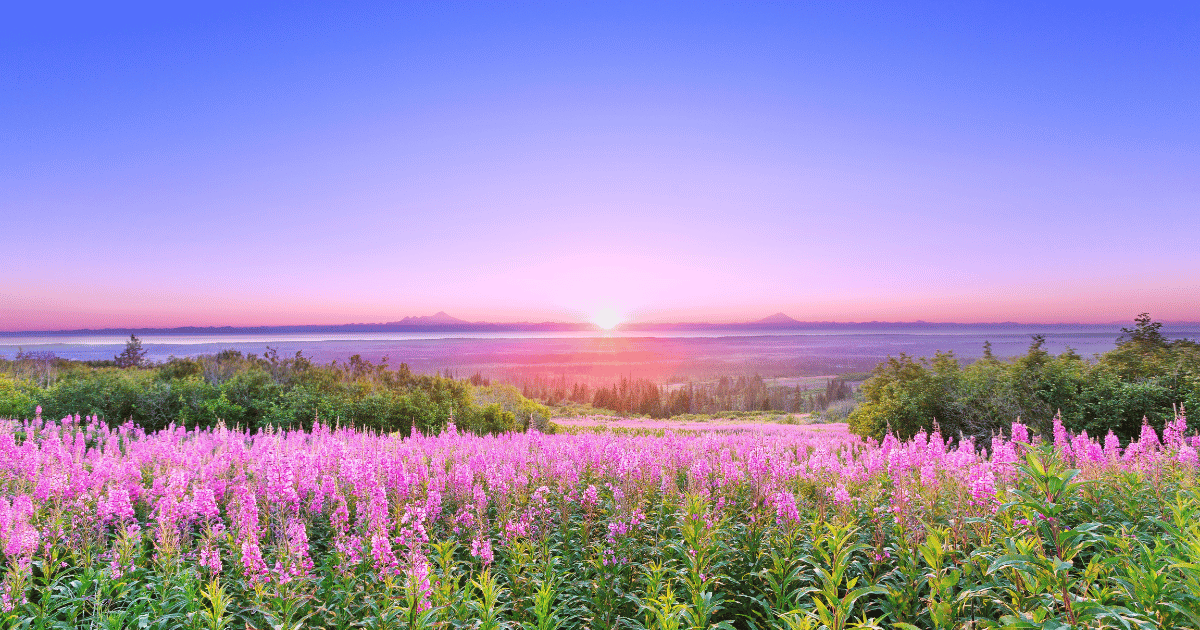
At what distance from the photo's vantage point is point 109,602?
5383 mm

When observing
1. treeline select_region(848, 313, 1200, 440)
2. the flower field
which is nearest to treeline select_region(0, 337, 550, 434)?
the flower field

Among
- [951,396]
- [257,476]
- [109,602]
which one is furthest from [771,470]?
[951,396]

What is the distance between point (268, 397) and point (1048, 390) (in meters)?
24.0

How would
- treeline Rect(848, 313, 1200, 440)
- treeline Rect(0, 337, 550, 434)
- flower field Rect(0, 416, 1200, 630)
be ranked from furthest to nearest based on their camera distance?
treeline Rect(0, 337, 550, 434) → treeline Rect(848, 313, 1200, 440) → flower field Rect(0, 416, 1200, 630)

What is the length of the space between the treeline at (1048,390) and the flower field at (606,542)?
9.39 m

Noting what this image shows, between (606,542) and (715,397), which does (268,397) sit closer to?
(606,542)

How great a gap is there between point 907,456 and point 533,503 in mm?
5464

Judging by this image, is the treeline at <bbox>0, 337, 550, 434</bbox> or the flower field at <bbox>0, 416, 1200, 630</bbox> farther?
the treeline at <bbox>0, 337, 550, 434</bbox>

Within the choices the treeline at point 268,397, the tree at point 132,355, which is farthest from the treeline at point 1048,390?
the tree at point 132,355

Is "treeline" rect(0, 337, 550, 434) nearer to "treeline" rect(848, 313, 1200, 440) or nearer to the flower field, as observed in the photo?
the flower field

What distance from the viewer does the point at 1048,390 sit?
17188 mm

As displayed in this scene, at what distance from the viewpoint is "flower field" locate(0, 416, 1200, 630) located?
4074mm

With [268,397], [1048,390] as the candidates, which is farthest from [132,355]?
[1048,390]

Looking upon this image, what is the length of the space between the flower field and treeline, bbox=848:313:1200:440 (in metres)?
9.39
